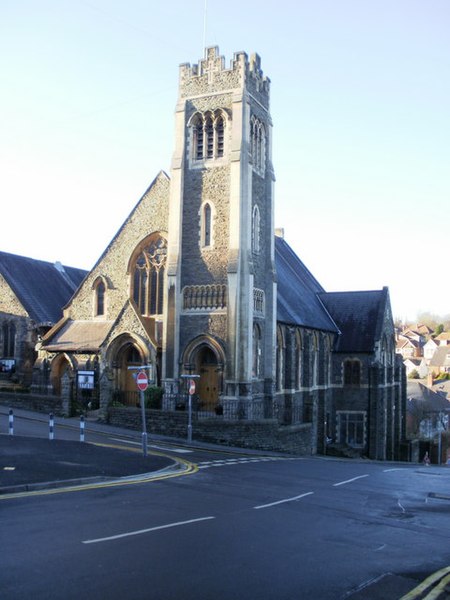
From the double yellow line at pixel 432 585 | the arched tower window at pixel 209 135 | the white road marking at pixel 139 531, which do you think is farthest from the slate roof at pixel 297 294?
the double yellow line at pixel 432 585

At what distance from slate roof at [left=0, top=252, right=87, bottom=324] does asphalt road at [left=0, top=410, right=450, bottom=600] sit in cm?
2542

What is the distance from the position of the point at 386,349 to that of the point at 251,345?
62.5 feet

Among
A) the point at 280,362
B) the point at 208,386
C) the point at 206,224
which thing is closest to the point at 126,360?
the point at 208,386

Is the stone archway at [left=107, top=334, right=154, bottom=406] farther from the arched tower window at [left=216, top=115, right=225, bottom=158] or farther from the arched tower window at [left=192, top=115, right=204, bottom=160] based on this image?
→ the arched tower window at [left=216, top=115, right=225, bottom=158]

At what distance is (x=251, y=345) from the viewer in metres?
29.8

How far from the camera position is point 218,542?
9.26 metres

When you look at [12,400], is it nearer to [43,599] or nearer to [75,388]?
[75,388]

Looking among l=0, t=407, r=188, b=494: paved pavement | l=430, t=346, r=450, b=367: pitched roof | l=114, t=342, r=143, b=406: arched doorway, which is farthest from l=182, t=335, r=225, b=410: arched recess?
l=430, t=346, r=450, b=367: pitched roof

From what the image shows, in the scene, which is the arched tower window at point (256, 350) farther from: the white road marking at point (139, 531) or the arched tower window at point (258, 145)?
the white road marking at point (139, 531)

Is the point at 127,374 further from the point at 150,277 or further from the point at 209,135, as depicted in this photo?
the point at 209,135

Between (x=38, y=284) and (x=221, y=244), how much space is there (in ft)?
50.0

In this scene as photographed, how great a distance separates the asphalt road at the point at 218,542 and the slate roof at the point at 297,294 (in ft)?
67.4

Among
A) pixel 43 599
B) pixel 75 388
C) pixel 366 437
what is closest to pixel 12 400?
pixel 75 388

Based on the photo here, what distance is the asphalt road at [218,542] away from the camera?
7.30 metres
